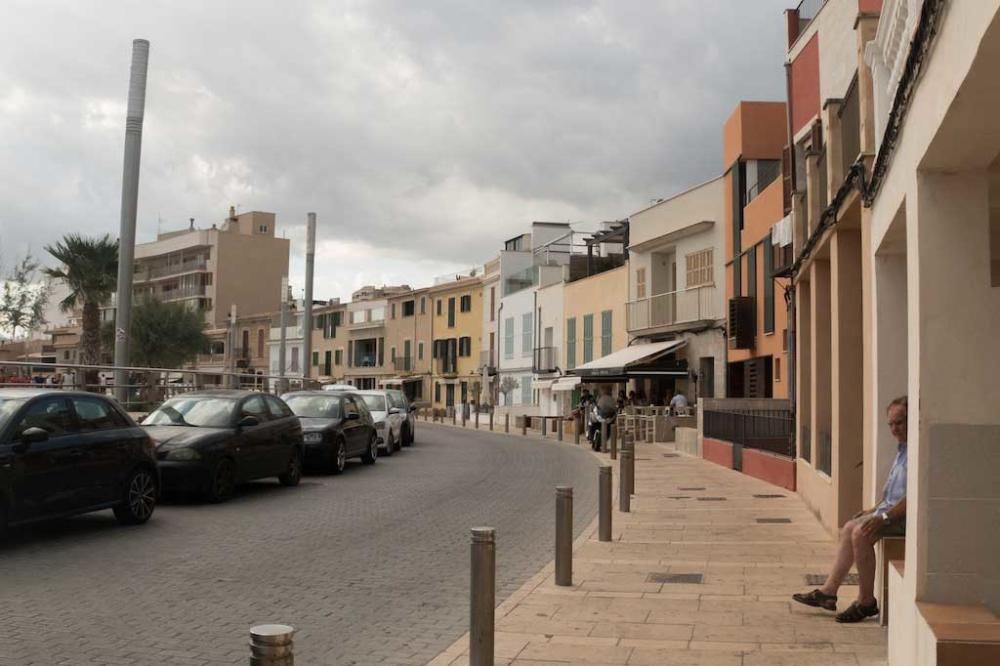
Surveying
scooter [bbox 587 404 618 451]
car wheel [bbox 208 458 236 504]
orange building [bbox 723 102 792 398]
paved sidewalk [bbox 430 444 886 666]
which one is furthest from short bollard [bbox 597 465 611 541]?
scooter [bbox 587 404 618 451]

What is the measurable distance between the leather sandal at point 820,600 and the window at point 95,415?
24.8ft

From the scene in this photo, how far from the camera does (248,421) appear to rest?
48.9 ft

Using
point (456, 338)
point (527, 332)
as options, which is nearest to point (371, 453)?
point (527, 332)

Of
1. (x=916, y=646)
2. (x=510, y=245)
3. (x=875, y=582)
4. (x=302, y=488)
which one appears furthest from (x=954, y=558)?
(x=510, y=245)

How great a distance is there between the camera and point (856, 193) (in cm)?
938

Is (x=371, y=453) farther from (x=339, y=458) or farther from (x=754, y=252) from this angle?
(x=754, y=252)

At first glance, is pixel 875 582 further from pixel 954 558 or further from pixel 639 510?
pixel 639 510

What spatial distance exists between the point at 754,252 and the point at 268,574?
72.7 ft

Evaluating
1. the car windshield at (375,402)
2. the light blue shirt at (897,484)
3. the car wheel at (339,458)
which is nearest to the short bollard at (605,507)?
the light blue shirt at (897,484)

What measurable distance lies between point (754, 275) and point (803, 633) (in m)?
23.0

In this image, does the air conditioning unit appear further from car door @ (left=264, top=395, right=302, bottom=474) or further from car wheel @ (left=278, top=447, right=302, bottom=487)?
car wheel @ (left=278, top=447, right=302, bottom=487)

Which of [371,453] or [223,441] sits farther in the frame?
[371,453]

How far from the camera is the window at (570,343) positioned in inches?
1866

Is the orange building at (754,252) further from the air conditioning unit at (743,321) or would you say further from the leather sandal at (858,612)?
→ the leather sandal at (858,612)
